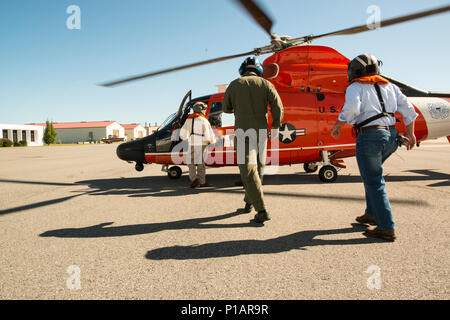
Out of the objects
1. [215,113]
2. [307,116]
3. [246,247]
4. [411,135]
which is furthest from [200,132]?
[411,135]

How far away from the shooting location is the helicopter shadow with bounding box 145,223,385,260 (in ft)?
7.60

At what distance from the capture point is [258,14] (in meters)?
3.62

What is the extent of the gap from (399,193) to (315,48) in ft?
12.1

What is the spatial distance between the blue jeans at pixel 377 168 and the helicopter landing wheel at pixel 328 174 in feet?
10.7

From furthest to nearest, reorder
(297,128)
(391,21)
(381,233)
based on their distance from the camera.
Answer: (297,128) → (391,21) → (381,233)

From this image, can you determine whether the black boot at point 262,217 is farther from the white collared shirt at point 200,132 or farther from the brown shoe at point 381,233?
the white collared shirt at point 200,132

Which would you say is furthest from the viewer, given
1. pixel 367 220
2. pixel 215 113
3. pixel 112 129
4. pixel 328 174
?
pixel 112 129

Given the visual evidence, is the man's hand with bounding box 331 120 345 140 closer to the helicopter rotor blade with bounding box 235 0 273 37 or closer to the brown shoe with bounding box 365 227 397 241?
the brown shoe with bounding box 365 227 397 241

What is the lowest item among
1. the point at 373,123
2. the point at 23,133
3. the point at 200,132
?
the point at 373,123

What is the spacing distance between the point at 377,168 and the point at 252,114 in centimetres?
151

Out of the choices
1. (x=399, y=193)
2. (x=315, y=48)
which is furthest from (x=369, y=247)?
(x=315, y=48)

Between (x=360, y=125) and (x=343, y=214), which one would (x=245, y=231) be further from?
(x=360, y=125)

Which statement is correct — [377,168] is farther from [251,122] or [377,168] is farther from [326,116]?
[326,116]
